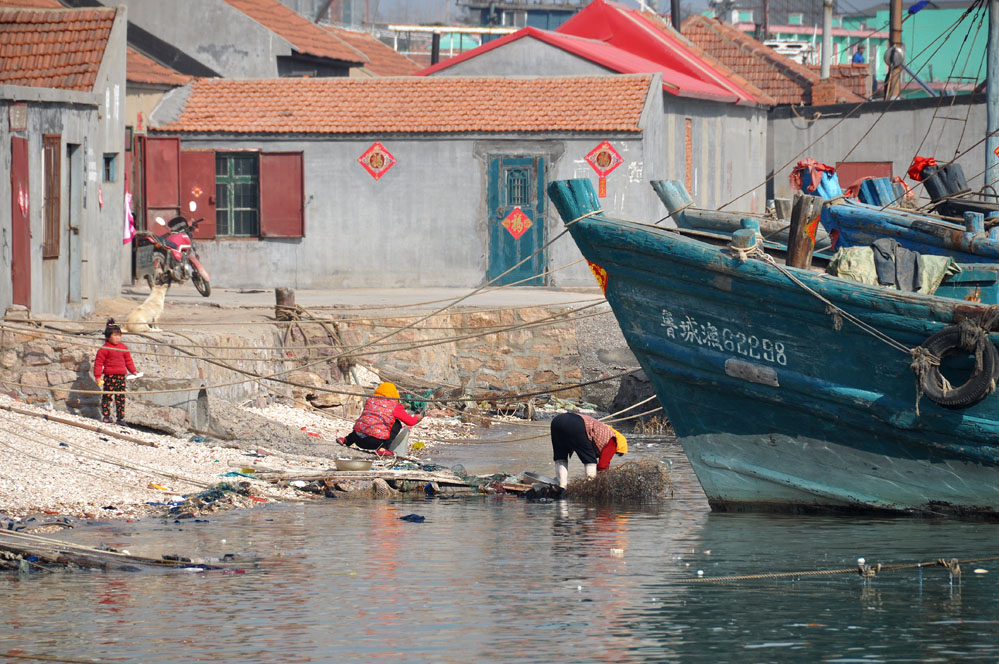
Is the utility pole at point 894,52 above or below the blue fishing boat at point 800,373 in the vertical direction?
above

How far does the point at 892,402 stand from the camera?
38.7ft

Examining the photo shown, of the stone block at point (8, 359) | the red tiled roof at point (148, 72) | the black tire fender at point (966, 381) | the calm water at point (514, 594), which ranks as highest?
the red tiled roof at point (148, 72)

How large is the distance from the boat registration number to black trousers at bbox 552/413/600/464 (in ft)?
5.02

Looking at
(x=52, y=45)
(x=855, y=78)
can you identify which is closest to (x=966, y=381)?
(x=52, y=45)

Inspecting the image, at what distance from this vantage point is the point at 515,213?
25.5 metres

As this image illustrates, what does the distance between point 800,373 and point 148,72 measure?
1736 centimetres

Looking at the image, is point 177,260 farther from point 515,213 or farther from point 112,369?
point 112,369

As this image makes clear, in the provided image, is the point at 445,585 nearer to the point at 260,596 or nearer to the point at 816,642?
the point at 260,596

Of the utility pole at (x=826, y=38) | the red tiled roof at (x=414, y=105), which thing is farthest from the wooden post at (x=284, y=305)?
the utility pole at (x=826, y=38)

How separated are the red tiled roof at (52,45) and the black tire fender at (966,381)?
492 inches

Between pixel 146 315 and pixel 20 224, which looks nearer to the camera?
pixel 146 315

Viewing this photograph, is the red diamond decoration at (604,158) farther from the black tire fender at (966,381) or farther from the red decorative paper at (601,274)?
the black tire fender at (966,381)

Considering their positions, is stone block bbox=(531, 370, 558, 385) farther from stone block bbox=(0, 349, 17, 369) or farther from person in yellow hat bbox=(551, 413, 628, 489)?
stone block bbox=(0, 349, 17, 369)

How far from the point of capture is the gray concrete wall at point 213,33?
29.2m
